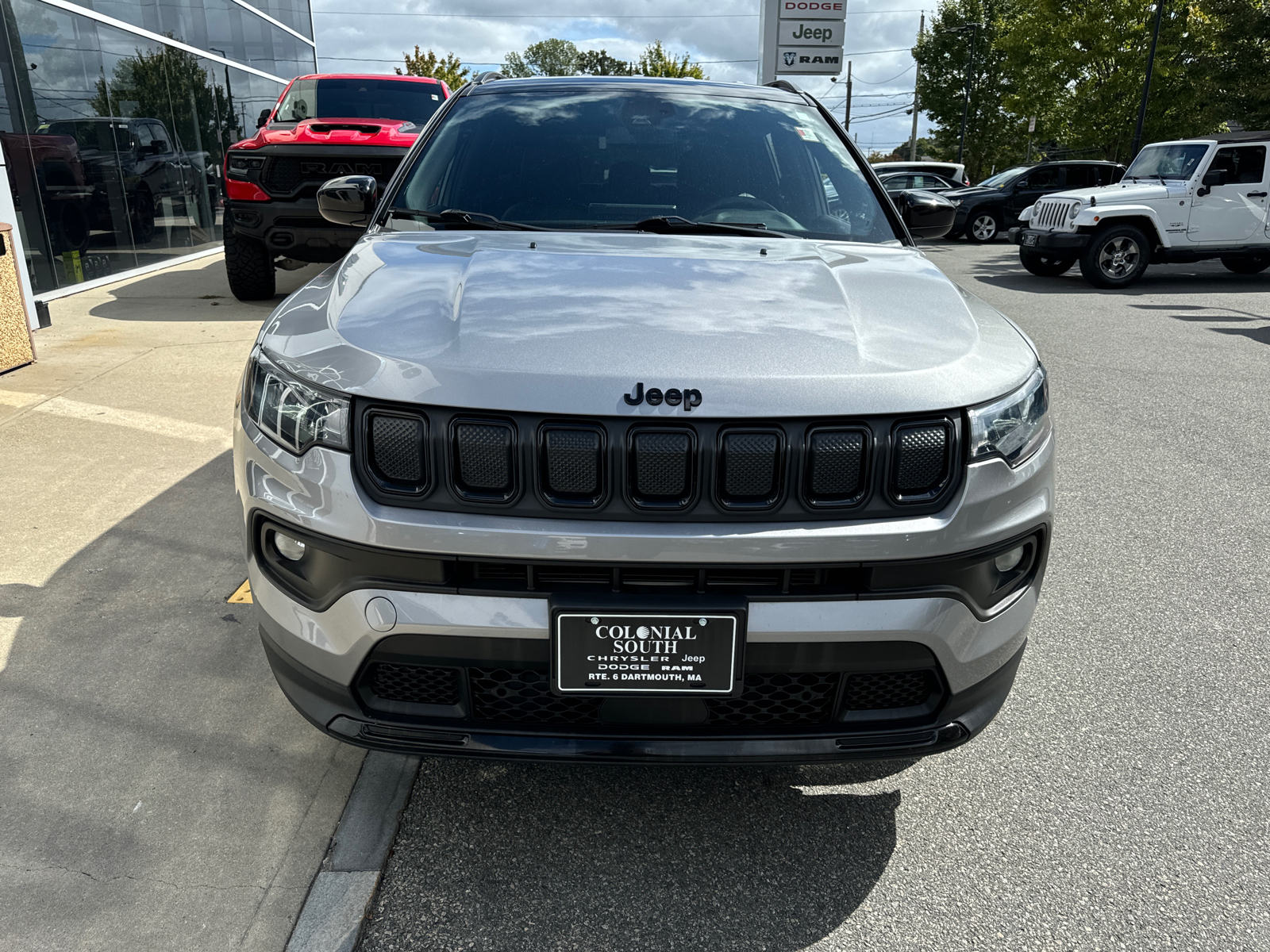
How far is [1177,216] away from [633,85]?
11203mm

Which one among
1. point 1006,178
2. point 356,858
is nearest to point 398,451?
point 356,858

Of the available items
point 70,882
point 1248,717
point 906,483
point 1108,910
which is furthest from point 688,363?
point 1248,717

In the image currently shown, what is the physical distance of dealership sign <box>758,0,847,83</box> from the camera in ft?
82.6

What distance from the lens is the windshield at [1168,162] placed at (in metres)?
12.2

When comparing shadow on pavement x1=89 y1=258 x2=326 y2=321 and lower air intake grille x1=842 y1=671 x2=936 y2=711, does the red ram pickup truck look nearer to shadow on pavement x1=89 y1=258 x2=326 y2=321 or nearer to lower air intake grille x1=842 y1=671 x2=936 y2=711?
shadow on pavement x1=89 y1=258 x2=326 y2=321

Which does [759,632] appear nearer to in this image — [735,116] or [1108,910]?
[1108,910]

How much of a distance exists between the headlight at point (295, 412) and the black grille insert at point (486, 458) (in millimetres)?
236

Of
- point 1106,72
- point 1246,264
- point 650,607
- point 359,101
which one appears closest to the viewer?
point 650,607

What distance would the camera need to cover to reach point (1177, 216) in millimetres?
12094

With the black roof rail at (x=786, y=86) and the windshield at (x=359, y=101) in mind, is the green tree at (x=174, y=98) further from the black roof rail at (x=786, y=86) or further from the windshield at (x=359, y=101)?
the black roof rail at (x=786, y=86)

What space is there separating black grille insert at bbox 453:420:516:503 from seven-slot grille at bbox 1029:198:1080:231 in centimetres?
1234

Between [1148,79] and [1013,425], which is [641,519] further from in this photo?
[1148,79]

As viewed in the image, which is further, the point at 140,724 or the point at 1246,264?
the point at 1246,264

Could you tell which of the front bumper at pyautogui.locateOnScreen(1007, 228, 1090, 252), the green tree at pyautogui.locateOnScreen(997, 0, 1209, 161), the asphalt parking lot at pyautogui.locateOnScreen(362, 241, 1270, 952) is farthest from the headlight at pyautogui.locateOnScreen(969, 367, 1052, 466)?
the green tree at pyautogui.locateOnScreen(997, 0, 1209, 161)
